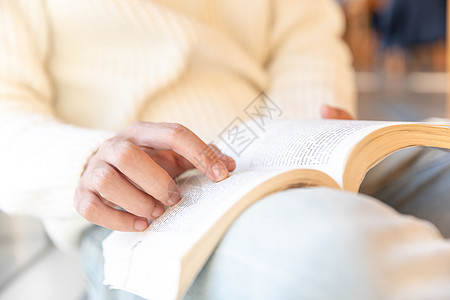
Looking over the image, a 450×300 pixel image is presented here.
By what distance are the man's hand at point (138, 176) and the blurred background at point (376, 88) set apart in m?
0.53

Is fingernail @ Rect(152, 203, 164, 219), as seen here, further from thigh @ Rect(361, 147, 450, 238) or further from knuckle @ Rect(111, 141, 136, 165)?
thigh @ Rect(361, 147, 450, 238)

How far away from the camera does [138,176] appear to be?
41 centimetres

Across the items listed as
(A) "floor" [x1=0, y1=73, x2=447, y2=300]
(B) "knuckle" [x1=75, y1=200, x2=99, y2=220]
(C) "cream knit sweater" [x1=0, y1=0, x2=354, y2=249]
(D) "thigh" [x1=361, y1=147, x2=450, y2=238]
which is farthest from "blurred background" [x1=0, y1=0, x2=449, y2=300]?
(D) "thigh" [x1=361, y1=147, x2=450, y2=238]

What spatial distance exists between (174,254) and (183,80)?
0.43 m

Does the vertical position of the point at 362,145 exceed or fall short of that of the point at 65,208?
it exceeds it

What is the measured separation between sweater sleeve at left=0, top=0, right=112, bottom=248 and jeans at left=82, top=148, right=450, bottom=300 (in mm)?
230

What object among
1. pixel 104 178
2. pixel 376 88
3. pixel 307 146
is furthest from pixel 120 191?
pixel 376 88

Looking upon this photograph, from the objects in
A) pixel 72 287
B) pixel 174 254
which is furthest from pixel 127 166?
pixel 72 287

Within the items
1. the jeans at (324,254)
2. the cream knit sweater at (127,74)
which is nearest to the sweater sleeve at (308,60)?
the cream knit sweater at (127,74)

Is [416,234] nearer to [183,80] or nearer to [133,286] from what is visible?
[133,286]

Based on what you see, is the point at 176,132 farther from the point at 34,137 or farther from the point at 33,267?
the point at 33,267

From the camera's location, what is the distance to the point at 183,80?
731 millimetres

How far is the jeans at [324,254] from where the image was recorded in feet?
0.89

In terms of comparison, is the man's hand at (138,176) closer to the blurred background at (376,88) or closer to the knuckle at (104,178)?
the knuckle at (104,178)
